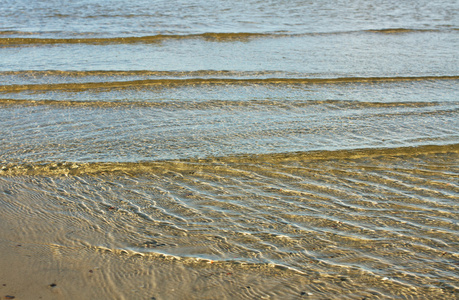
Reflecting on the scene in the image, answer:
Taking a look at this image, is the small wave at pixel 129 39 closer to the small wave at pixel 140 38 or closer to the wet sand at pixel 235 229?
the small wave at pixel 140 38

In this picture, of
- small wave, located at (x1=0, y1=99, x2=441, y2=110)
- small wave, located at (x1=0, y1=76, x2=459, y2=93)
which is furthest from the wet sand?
small wave, located at (x1=0, y1=76, x2=459, y2=93)

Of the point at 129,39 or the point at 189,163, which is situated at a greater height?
the point at 129,39

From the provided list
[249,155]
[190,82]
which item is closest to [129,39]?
[190,82]

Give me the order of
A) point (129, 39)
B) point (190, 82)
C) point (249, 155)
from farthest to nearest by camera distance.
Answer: point (129, 39)
point (190, 82)
point (249, 155)

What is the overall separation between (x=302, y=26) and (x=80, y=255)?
12.1 m

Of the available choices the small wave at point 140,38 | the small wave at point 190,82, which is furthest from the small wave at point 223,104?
the small wave at point 140,38

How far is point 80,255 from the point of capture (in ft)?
10.2

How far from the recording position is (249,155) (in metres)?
4.96

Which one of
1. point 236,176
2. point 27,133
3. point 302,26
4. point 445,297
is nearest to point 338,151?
point 236,176

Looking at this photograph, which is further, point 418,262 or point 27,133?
point 27,133

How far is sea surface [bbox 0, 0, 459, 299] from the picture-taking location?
321 centimetres

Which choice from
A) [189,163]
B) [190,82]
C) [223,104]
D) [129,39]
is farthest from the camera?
[129,39]

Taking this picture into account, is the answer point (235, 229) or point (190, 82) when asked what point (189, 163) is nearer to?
point (235, 229)

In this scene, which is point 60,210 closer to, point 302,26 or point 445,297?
point 445,297
